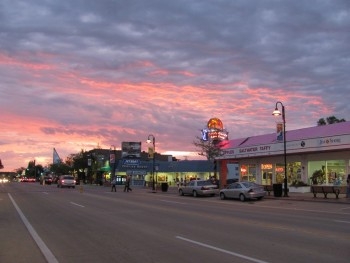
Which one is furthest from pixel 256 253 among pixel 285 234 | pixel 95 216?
pixel 95 216

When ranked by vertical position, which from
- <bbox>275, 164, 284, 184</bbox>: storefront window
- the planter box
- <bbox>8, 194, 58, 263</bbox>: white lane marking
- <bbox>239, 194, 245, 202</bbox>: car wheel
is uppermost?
Answer: <bbox>275, 164, 284, 184</bbox>: storefront window

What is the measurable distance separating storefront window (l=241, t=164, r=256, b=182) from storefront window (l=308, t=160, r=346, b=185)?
9144mm

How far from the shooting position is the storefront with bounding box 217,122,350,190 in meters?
37.4

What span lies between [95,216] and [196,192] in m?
21.1

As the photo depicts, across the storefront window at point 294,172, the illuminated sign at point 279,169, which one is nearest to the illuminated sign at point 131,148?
the illuminated sign at point 279,169

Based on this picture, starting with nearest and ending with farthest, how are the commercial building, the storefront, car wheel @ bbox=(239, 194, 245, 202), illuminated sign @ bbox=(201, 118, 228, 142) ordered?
car wheel @ bbox=(239, 194, 245, 202) < the storefront < illuminated sign @ bbox=(201, 118, 228, 142) < the commercial building

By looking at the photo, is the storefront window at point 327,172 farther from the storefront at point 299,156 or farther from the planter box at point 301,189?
the planter box at point 301,189

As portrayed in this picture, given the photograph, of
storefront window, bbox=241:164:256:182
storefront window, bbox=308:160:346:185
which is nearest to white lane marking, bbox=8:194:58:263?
storefront window, bbox=308:160:346:185

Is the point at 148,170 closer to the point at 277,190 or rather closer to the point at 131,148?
the point at 131,148

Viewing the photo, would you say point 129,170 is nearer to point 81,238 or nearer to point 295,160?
point 295,160

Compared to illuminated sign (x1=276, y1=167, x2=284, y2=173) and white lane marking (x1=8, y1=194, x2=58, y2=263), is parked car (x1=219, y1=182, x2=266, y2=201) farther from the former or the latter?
white lane marking (x1=8, y1=194, x2=58, y2=263)

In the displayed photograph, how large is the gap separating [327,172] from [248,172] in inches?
493

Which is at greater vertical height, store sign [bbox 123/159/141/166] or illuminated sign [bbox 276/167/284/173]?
store sign [bbox 123/159/141/166]

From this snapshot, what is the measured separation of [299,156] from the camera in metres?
42.8
